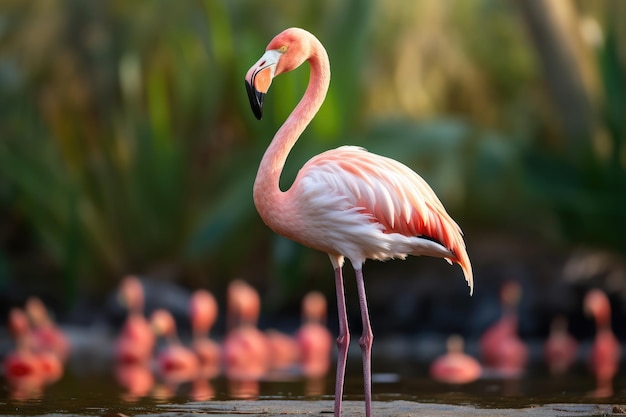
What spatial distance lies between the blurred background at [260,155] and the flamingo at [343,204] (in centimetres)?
510

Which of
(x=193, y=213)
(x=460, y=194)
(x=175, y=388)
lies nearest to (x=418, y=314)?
(x=460, y=194)

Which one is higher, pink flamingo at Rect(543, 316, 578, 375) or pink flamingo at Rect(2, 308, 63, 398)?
pink flamingo at Rect(543, 316, 578, 375)

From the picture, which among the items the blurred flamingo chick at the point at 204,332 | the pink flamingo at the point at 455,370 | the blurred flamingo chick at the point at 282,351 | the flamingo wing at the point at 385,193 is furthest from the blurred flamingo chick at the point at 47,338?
the flamingo wing at the point at 385,193

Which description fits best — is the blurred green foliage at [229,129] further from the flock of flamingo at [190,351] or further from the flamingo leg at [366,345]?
the flamingo leg at [366,345]

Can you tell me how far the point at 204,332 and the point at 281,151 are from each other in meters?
5.72

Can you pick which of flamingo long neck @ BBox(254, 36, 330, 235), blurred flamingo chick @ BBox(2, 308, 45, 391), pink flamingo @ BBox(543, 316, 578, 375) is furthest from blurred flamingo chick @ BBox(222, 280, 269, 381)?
A: flamingo long neck @ BBox(254, 36, 330, 235)

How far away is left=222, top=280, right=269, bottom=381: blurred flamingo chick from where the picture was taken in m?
8.60

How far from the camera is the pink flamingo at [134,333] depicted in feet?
31.2

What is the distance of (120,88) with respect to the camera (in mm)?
12727

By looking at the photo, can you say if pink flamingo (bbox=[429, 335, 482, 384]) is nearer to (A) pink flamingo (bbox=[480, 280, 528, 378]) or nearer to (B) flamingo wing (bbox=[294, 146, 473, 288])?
(A) pink flamingo (bbox=[480, 280, 528, 378])

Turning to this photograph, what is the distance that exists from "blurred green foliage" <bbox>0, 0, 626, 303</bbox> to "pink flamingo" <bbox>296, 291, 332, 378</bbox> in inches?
13.2

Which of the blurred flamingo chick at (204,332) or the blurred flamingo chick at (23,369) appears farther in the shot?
the blurred flamingo chick at (204,332)

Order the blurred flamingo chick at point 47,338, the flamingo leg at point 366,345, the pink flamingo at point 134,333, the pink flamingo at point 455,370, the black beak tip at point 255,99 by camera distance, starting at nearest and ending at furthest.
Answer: the flamingo leg at point 366,345, the black beak tip at point 255,99, the pink flamingo at point 455,370, the pink flamingo at point 134,333, the blurred flamingo chick at point 47,338

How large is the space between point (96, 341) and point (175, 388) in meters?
4.28
